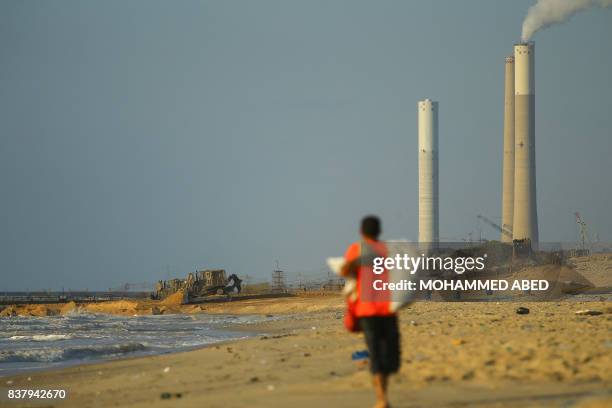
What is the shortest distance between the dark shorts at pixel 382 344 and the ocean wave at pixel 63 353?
13835mm

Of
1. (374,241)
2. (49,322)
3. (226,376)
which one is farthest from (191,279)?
(374,241)

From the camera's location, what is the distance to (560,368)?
1061 cm

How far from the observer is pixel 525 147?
76125 millimetres

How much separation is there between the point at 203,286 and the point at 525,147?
3159cm

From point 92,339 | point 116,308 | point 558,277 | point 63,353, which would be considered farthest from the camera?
point 116,308

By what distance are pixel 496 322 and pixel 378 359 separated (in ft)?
33.1

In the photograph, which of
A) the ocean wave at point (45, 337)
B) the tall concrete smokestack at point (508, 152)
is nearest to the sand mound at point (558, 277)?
the ocean wave at point (45, 337)

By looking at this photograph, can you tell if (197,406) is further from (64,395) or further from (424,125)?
(424,125)

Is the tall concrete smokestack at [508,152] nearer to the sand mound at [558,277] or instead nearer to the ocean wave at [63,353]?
→ the sand mound at [558,277]

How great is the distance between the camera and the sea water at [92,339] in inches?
835

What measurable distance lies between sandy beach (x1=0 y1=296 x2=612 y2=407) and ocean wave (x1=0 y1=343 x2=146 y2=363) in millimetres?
3384

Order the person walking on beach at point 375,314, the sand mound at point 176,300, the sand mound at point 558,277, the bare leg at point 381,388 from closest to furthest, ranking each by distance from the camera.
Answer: the bare leg at point 381,388 → the person walking on beach at point 375,314 → the sand mound at point 558,277 → the sand mound at point 176,300

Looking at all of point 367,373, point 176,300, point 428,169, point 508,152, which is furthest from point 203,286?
point 367,373

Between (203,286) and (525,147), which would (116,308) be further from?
(525,147)
